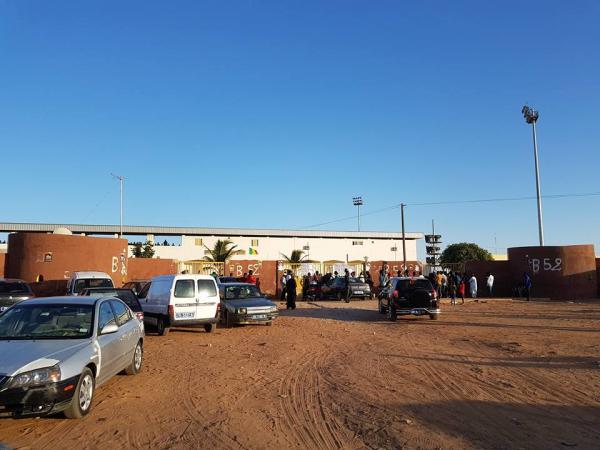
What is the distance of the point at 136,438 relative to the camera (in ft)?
19.3

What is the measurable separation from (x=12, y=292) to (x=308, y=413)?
14.0 meters

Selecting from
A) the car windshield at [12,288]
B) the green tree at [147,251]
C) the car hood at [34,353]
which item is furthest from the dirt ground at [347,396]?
the green tree at [147,251]

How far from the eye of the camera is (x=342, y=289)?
3117 centimetres

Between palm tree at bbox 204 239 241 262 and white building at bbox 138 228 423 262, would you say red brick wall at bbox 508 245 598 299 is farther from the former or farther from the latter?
white building at bbox 138 228 423 262

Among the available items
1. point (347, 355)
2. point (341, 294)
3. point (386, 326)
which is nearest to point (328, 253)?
point (341, 294)

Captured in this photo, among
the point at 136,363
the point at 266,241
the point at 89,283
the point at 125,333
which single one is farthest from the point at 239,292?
the point at 266,241

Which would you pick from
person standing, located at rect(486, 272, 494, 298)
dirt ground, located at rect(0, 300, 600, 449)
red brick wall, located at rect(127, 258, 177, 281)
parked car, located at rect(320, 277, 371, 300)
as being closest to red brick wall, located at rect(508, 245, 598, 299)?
person standing, located at rect(486, 272, 494, 298)

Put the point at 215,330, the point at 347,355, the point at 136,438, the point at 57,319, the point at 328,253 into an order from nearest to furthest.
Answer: the point at 136,438, the point at 57,319, the point at 347,355, the point at 215,330, the point at 328,253

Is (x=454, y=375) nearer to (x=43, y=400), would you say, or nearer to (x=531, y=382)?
(x=531, y=382)

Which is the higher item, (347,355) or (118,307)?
(118,307)

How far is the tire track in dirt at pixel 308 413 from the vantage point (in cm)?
579

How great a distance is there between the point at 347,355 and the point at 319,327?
5.98 meters

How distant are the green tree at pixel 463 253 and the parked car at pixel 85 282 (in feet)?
212

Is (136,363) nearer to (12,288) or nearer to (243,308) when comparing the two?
(243,308)
